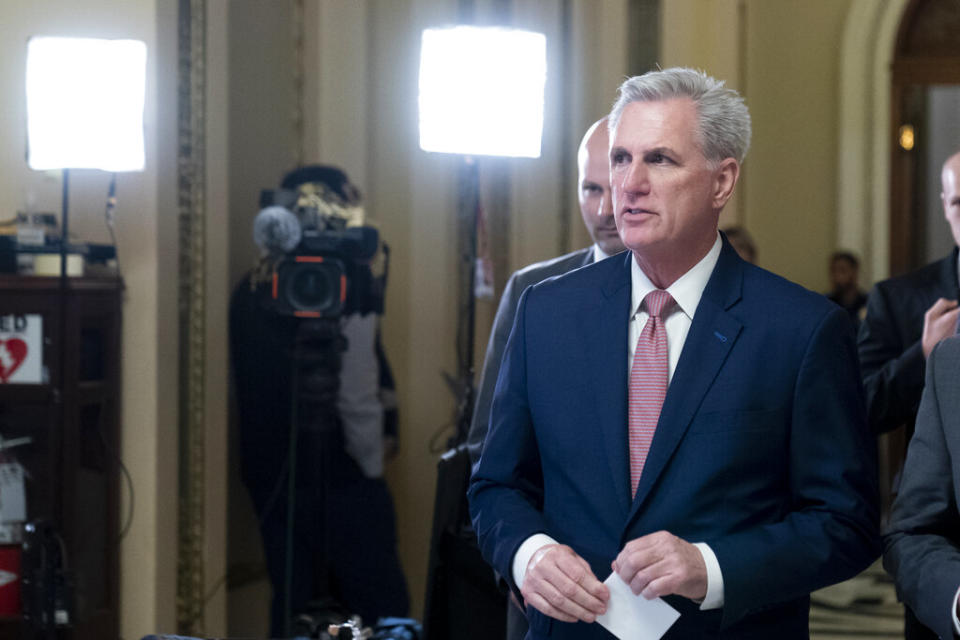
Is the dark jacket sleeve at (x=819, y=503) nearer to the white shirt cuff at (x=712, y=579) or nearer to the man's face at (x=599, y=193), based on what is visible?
the white shirt cuff at (x=712, y=579)

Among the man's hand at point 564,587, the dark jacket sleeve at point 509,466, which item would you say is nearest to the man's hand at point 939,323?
the dark jacket sleeve at point 509,466

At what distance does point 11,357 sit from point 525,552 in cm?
188

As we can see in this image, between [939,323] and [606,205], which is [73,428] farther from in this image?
[939,323]

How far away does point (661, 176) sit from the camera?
1468mm

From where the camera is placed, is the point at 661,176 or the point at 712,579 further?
the point at 661,176

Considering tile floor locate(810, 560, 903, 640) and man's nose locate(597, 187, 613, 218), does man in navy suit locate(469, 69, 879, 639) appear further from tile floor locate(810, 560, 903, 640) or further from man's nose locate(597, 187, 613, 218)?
tile floor locate(810, 560, 903, 640)

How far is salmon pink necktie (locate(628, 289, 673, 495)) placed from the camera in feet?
4.86

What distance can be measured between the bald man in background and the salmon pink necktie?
657 mm

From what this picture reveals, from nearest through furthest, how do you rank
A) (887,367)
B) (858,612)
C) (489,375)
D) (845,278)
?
(489,375) < (887,367) < (858,612) < (845,278)

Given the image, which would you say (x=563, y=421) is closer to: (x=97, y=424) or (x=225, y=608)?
(x=97, y=424)

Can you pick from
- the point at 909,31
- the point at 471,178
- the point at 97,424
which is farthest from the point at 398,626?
the point at 909,31

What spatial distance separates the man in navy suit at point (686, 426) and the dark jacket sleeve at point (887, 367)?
3.08 ft

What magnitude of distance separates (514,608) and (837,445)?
776 millimetres

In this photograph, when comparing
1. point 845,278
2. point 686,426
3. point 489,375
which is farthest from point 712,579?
point 845,278
